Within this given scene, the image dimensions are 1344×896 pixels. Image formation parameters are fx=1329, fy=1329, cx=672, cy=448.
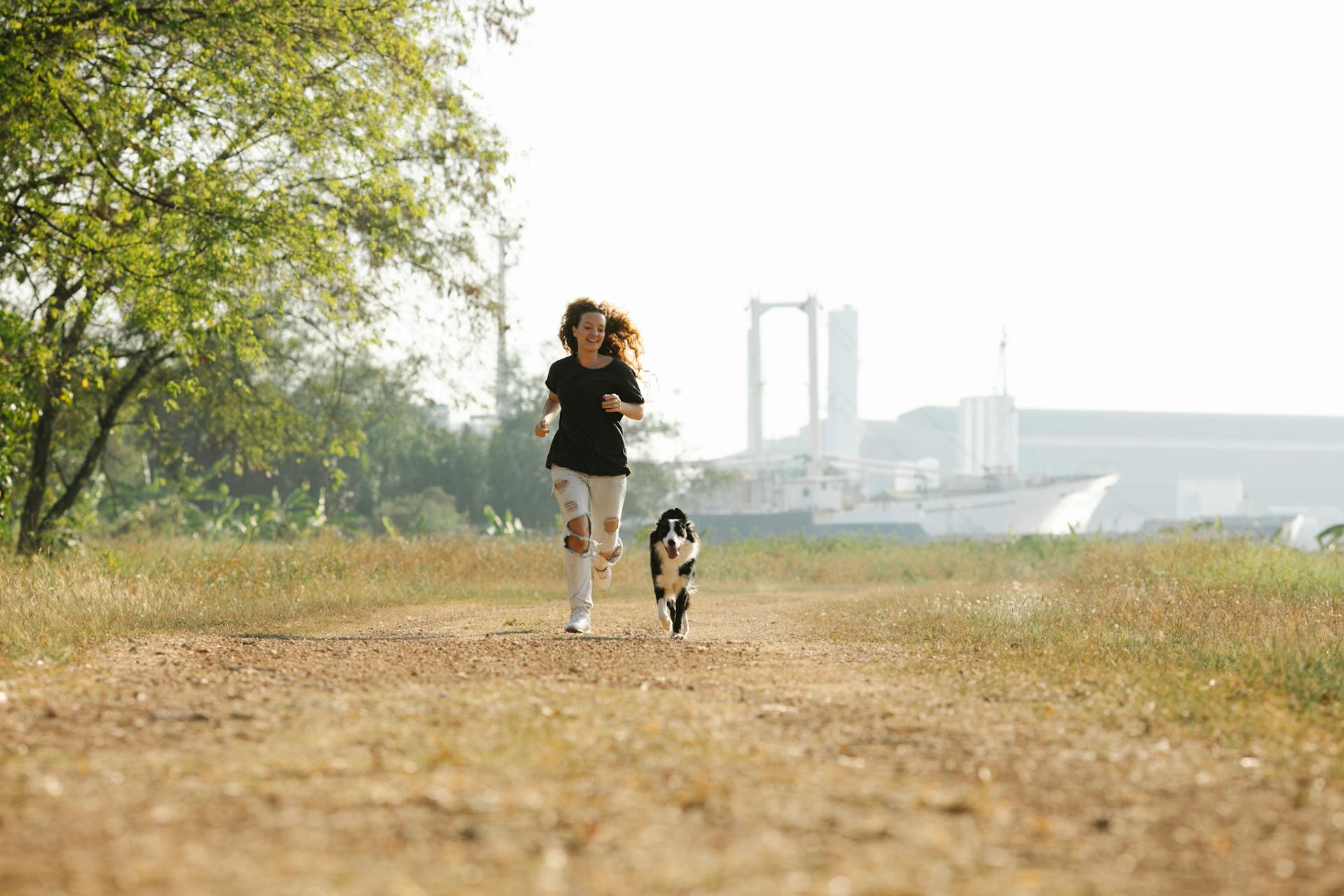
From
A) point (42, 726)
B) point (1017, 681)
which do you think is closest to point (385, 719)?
point (42, 726)

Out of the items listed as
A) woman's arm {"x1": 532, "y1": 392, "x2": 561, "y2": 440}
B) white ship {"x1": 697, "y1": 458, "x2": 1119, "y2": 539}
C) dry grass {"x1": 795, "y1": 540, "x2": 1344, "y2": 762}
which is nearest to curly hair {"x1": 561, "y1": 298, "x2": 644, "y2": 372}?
woman's arm {"x1": 532, "y1": 392, "x2": 561, "y2": 440}

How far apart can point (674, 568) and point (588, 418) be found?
1.24 metres

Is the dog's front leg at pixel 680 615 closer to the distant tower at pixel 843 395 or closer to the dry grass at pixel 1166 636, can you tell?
the dry grass at pixel 1166 636

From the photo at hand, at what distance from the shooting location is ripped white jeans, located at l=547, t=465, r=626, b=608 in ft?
29.4

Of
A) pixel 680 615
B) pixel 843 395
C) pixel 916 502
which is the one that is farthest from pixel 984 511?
pixel 680 615

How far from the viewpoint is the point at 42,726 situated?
16.1 feet

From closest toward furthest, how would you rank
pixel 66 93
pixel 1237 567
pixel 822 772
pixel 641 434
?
pixel 822 772, pixel 66 93, pixel 1237 567, pixel 641 434

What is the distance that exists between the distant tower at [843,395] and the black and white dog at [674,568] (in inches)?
4146

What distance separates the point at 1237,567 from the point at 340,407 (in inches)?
459

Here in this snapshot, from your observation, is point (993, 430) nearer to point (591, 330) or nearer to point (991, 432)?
point (991, 432)

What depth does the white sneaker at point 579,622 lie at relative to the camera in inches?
359

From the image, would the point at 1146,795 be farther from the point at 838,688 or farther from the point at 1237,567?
the point at 1237,567

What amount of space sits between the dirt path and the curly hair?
325 centimetres

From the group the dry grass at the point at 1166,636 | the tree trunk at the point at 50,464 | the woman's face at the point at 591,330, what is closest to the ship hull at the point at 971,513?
the tree trunk at the point at 50,464
